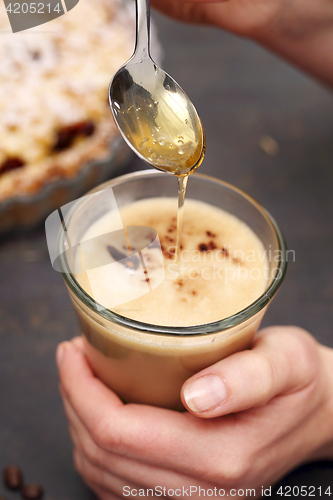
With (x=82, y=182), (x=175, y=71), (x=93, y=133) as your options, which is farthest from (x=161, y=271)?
(x=175, y=71)

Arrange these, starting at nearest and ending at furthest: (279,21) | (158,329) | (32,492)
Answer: (158,329)
(32,492)
(279,21)

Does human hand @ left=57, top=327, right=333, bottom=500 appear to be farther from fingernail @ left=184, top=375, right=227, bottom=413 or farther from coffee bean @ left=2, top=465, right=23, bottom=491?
coffee bean @ left=2, top=465, right=23, bottom=491

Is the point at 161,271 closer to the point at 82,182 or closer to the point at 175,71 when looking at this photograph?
the point at 82,182

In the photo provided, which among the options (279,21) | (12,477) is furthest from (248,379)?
(279,21)

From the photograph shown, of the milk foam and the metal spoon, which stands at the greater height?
the metal spoon

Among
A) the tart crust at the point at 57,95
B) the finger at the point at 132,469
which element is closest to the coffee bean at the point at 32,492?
the finger at the point at 132,469

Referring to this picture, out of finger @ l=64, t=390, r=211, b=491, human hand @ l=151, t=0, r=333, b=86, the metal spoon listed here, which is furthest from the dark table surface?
the metal spoon

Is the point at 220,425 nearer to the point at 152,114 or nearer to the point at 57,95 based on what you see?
the point at 152,114
